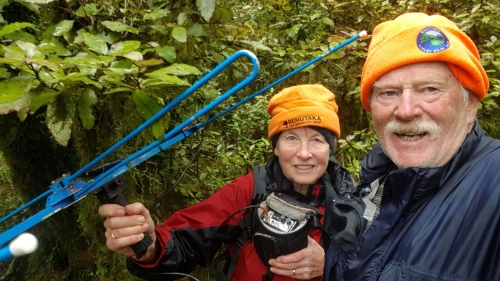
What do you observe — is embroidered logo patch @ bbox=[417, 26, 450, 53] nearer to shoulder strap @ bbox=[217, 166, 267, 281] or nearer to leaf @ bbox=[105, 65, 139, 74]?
leaf @ bbox=[105, 65, 139, 74]

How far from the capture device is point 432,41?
1.65m

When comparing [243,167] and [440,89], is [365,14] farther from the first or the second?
[440,89]

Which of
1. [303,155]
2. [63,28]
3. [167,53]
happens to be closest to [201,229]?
[303,155]

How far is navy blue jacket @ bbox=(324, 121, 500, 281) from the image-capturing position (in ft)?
4.11

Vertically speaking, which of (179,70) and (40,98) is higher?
(179,70)

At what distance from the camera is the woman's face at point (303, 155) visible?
2.58m

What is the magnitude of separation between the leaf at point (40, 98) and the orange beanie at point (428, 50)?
1.46 m

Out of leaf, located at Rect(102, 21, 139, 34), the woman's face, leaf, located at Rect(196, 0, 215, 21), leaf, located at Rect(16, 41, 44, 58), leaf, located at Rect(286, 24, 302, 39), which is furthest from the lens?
leaf, located at Rect(286, 24, 302, 39)

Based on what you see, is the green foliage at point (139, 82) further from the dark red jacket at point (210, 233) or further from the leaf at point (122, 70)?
the dark red jacket at point (210, 233)

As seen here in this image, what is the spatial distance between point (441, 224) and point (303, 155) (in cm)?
127

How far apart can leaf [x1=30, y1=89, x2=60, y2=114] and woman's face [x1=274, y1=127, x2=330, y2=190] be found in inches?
66.2

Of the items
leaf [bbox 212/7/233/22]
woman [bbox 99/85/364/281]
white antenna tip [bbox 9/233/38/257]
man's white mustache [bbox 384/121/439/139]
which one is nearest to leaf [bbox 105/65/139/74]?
white antenna tip [bbox 9/233/38/257]

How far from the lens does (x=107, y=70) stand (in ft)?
4.31

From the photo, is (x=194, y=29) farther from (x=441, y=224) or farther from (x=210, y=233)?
(x=441, y=224)
